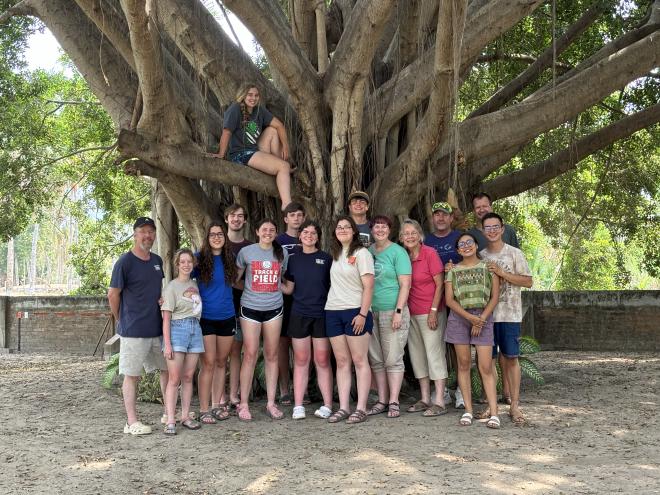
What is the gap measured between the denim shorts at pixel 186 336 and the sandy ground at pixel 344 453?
608 millimetres

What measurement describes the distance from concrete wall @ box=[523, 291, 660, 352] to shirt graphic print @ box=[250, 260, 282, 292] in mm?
6783

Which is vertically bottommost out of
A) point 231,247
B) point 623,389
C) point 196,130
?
point 623,389

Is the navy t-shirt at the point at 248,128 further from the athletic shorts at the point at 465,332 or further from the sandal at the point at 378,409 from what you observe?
the sandal at the point at 378,409

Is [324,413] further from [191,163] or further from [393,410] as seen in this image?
[191,163]

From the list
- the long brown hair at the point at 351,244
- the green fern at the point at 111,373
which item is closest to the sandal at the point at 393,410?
the long brown hair at the point at 351,244

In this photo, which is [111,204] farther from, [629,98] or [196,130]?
[629,98]

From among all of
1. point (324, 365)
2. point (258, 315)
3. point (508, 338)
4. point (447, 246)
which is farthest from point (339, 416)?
point (447, 246)

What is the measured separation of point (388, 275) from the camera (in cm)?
578

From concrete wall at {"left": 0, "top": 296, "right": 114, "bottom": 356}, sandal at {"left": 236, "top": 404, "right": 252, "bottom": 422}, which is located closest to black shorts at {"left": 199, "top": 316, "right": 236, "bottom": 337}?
sandal at {"left": 236, "top": 404, "right": 252, "bottom": 422}

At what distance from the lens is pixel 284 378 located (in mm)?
6492

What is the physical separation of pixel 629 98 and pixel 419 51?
470 centimetres

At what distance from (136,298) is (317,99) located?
8.51ft

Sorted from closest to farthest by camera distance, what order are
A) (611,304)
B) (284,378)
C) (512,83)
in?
(284,378) → (512,83) → (611,304)

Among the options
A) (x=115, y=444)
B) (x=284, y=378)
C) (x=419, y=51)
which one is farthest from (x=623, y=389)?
(x=115, y=444)
